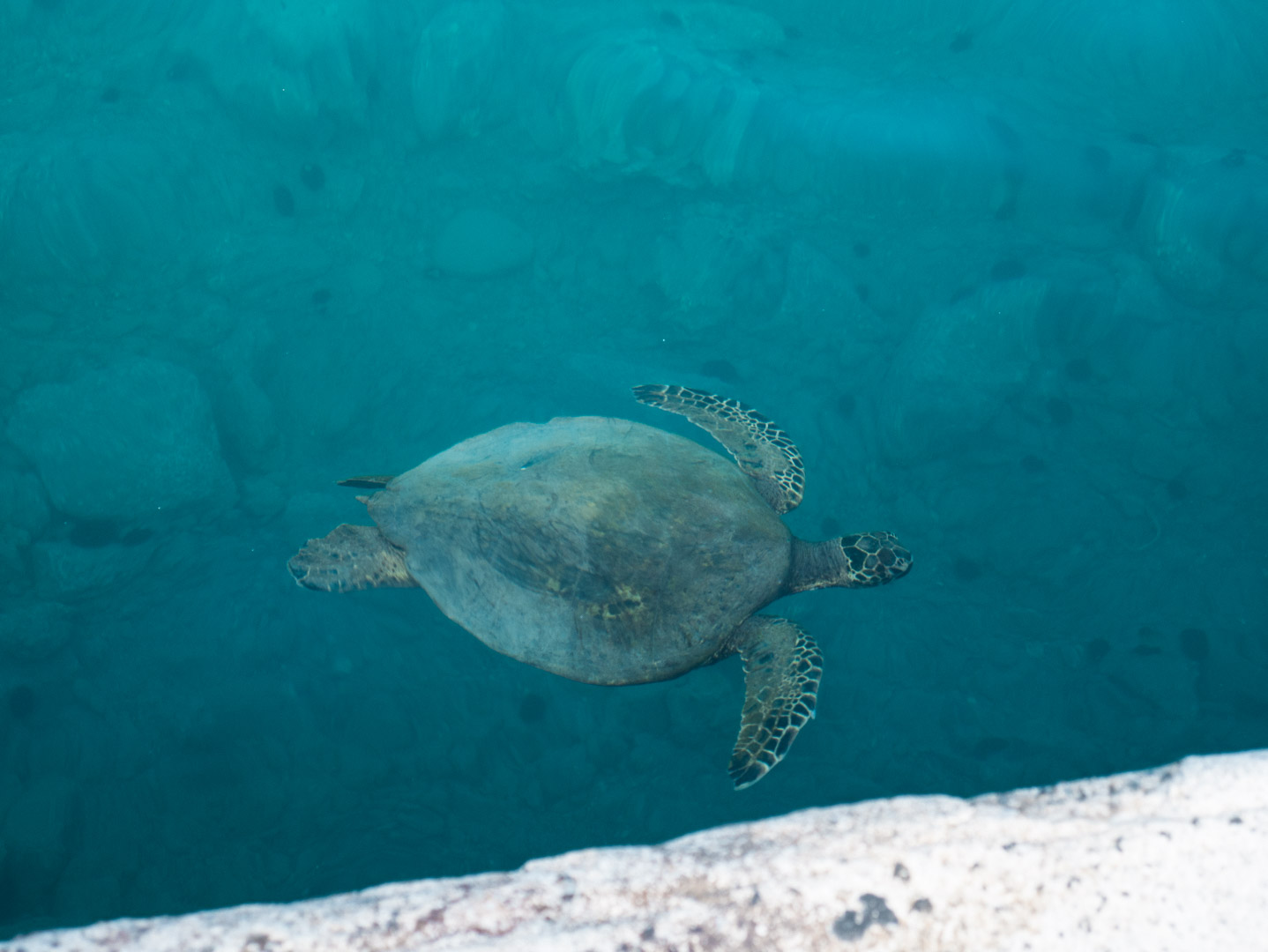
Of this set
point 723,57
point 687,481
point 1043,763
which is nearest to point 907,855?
point 687,481

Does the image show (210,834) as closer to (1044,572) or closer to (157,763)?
(157,763)

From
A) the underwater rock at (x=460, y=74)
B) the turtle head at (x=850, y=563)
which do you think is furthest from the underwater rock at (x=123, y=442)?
the turtle head at (x=850, y=563)

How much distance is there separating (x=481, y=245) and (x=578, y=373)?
1746 millimetres

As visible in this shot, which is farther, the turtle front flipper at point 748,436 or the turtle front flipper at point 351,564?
the turtle front flipper at point 748,436

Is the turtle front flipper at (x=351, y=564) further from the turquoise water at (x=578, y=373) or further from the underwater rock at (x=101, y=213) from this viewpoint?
the underwater rock at (x=101, y=213)

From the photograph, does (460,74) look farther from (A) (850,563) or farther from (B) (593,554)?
(A) (850,563)

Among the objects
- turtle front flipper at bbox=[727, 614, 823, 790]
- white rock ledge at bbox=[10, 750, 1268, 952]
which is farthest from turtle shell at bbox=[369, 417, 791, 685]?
white rock ledge at bbox=[10, 750, 1268, 952]

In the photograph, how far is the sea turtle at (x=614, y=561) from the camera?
3615 millimetres

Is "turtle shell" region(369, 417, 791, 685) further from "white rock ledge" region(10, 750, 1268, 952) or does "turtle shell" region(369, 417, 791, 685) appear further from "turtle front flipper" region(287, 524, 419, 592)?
"white rock ledge" region(10, 750, 1268, 952)

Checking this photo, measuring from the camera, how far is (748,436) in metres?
5.18

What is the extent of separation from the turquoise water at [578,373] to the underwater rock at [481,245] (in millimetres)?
44

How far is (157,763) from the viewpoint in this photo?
4.37 meters

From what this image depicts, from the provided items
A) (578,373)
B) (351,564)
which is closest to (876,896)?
(351,564)

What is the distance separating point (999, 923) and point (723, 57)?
7.82m
